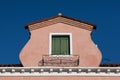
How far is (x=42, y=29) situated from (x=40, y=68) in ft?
7.84

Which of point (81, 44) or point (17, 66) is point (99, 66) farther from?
point (17, 66)

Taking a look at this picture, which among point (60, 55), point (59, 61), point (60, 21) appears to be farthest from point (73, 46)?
point (60, 21)

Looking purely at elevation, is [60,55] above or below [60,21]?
below

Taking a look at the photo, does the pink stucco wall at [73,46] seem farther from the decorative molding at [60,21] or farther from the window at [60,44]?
the window at [60,44]

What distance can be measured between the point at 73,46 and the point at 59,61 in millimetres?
1142

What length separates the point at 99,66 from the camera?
15984mm

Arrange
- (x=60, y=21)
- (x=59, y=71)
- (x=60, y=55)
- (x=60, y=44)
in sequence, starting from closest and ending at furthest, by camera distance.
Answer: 1. (x=59, y=71)
2. (x=60, y=55)
3. (x=60, y=44)
4. (x=60, y=21)

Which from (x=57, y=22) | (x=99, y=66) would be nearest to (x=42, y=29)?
(x=57, y=22)

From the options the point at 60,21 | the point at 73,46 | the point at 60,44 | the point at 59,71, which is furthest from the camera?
the point at 60,21

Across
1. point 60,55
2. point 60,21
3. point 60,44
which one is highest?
point 60,21

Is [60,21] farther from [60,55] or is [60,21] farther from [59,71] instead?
[59,71]

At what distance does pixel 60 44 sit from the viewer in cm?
1664

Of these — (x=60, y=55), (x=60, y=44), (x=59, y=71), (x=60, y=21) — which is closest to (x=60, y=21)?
(x=60, y=21)

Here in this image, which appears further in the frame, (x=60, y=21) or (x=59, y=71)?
(x=60, y=21)
